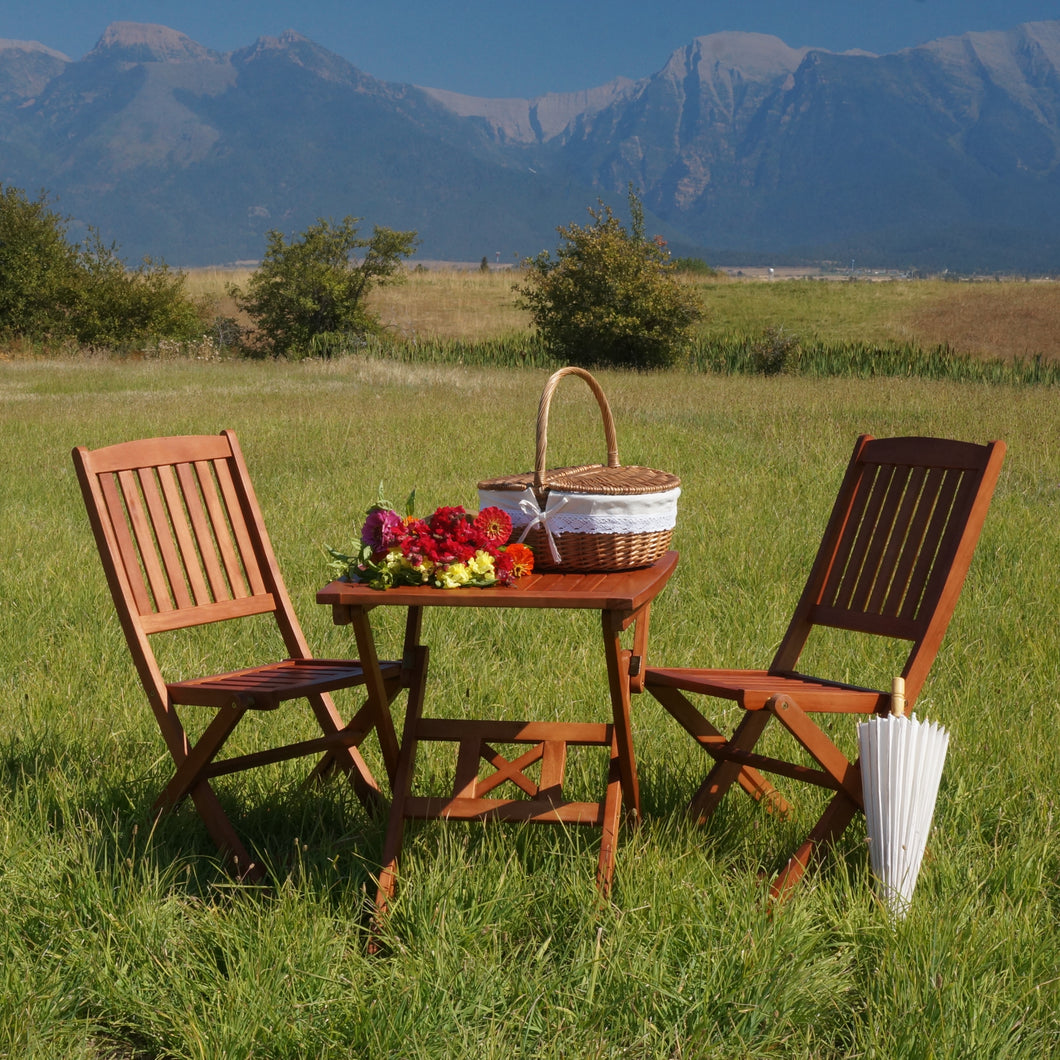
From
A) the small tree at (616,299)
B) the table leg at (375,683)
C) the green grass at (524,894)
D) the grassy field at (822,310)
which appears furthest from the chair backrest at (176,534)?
the grassy field at (822,310)

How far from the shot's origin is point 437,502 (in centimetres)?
838

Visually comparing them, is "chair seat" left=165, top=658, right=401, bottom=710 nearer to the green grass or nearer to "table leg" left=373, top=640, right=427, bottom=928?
"table leg" left=373, top=640, right=427, bottom=928

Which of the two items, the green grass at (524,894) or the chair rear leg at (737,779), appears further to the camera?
the chair rear leg at (737,779)

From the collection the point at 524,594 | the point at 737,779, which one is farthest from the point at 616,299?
the point at 524,594

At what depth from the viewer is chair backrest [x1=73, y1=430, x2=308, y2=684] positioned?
3.15m

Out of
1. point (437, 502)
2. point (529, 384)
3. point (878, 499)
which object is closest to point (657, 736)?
point (878, 499)

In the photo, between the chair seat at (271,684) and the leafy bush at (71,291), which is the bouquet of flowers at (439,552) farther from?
the leafy bush at (71,291)

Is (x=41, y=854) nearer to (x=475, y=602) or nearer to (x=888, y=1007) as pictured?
(x=475, y=602)

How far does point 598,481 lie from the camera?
2.88 meters

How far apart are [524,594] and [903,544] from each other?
1435mm

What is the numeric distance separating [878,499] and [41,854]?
2682mm

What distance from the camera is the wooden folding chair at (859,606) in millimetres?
2789

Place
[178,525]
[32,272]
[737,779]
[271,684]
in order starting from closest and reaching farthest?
[271,684]
[737,779]
[178,525]
[32,272]

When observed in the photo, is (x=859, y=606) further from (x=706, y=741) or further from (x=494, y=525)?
(x=494, y=525)
